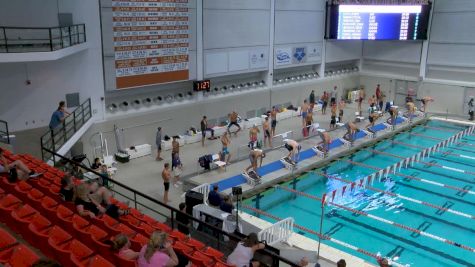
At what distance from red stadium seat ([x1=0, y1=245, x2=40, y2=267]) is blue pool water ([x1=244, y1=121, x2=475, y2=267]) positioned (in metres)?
6.99

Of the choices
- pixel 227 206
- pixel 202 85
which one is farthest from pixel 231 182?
pixel 202 85

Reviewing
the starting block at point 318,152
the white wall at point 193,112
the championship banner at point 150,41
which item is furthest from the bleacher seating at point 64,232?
the starting block at point 318,152

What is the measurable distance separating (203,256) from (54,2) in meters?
10.1

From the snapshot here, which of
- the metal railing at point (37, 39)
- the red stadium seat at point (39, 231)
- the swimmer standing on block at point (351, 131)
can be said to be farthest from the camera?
the swimmer standing on block at point (351, 131)

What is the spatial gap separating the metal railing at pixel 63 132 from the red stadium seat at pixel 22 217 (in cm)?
328

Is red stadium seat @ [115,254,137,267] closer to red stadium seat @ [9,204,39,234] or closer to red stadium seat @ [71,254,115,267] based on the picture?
red stadium seat @ [71,254,115,267]

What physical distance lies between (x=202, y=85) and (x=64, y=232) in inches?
482

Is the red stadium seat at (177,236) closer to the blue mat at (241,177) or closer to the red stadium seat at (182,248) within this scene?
the red stadium seat at (182,248)

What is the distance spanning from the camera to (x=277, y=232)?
9180mm

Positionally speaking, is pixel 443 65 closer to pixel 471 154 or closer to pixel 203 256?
pixel 471 154

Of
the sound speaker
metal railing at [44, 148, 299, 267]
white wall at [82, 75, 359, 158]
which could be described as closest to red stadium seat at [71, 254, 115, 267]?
metal railing at [44, 148, 299, 267]

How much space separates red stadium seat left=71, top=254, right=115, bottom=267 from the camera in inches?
187

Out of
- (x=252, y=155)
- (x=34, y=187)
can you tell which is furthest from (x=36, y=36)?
(x=252, y=155)

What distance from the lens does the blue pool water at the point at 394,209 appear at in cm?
980
